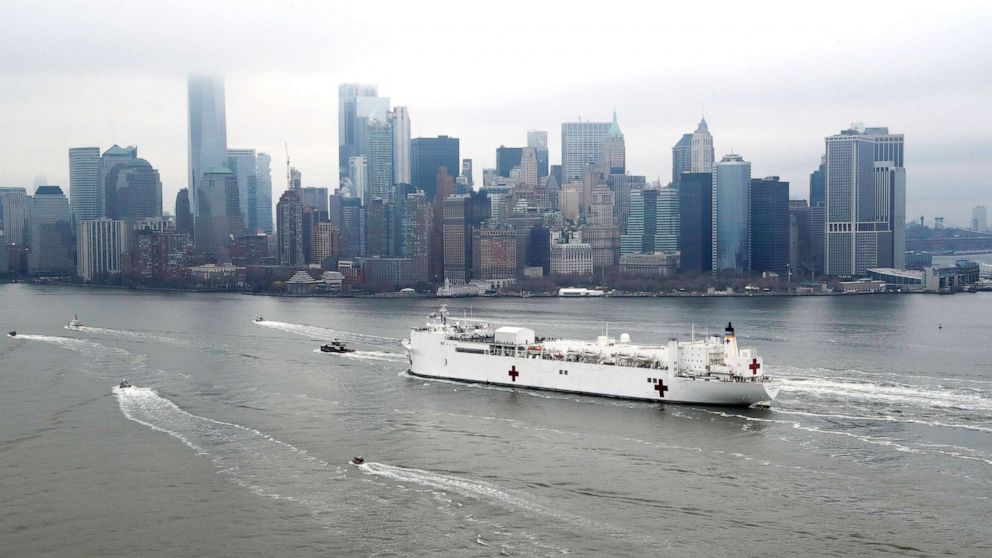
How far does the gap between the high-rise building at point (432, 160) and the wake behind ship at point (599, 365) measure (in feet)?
426

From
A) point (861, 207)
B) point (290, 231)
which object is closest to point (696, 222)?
point (861, 207)

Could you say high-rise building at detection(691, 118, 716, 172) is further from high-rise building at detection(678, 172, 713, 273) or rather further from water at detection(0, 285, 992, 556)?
water at detection(0, 285, 992, 556)

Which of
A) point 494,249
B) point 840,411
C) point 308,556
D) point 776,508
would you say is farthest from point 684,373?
point 494,249

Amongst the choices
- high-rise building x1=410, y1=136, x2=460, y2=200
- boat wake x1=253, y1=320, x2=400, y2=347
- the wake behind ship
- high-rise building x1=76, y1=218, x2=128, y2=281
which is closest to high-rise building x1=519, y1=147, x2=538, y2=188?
high-rise building x1=410, y1=136, x2=460, y2=200

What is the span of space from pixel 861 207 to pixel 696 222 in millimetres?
21262

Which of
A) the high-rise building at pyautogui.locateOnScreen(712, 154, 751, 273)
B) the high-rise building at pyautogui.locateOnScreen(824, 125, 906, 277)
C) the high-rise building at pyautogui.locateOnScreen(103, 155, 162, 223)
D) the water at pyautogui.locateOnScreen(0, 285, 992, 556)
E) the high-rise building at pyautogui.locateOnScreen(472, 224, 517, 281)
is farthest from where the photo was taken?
the high-rise building at pyautogui.locateOnScreen(103, 155, 162, 223)

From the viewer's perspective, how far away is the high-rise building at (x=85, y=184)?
175 metres

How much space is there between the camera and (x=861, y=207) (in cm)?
13150

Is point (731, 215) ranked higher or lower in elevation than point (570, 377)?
higher

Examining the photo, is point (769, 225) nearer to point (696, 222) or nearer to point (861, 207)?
point (696, 222)

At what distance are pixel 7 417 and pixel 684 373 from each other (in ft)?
62.0

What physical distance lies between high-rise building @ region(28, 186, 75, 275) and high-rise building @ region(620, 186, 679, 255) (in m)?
73.7

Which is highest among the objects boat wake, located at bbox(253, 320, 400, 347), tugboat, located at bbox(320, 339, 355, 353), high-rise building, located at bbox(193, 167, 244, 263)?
high-rise building, located at bbox(193, 167, 244, 263)

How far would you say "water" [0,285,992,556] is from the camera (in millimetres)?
19344
